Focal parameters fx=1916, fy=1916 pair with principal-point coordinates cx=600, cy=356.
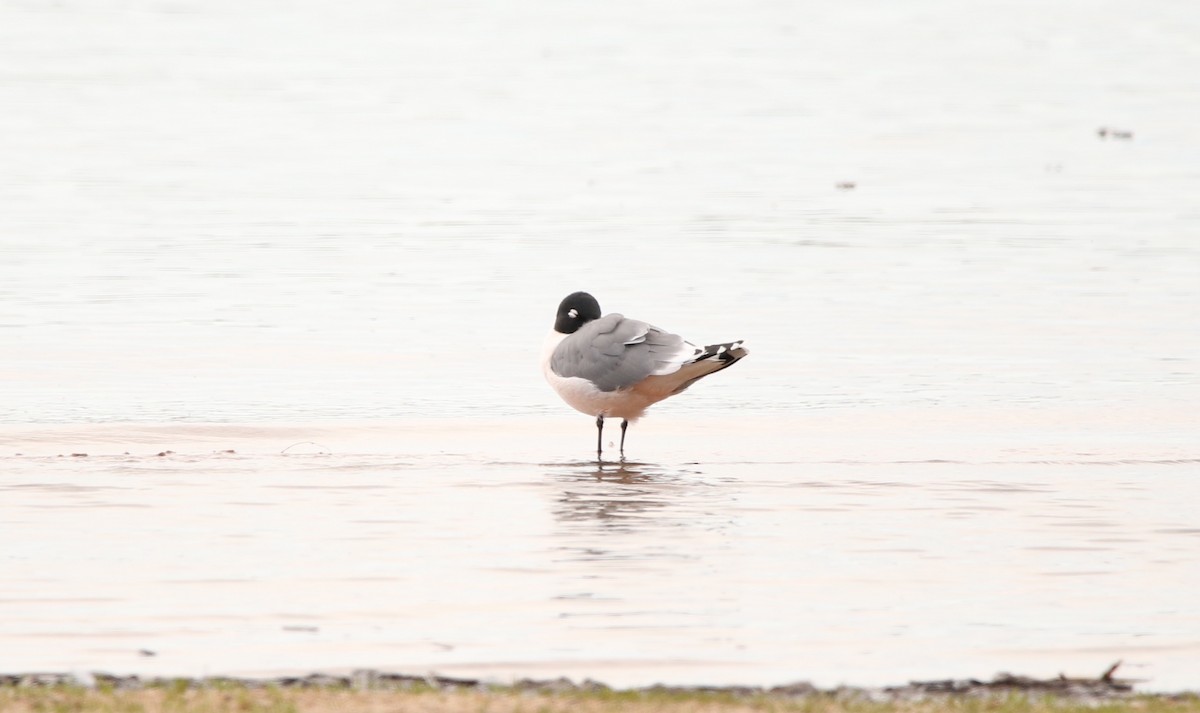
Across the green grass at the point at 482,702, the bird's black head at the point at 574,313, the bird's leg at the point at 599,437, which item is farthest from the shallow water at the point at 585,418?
the bird's black head at the point at 574,313

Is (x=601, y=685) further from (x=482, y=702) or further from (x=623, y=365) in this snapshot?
(x=623, y=365)

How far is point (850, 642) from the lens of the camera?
28.0ft

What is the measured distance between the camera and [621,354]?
13.5 meters

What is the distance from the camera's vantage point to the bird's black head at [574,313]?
14234 mm

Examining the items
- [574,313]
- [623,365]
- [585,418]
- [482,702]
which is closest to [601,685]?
[482,702]

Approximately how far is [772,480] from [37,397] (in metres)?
6.51

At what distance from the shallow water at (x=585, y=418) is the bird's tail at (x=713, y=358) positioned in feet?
2.15

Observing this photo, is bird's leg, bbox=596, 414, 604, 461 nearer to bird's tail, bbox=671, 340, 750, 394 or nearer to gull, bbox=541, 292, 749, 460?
gull, bbox=541, 292, 749, 460

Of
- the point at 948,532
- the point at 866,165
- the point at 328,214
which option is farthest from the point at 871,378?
the point at 866,165

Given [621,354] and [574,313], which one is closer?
[621,354]

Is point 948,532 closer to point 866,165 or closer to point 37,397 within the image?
point 37,397

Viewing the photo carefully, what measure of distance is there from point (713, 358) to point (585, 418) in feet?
8.23

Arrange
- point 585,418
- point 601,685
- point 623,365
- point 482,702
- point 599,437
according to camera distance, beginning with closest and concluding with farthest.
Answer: point 482,702, point 601,685, point 623,365, point 599,437, point 585,418

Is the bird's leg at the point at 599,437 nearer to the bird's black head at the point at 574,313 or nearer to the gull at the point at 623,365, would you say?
the gull at the point at 623,365
